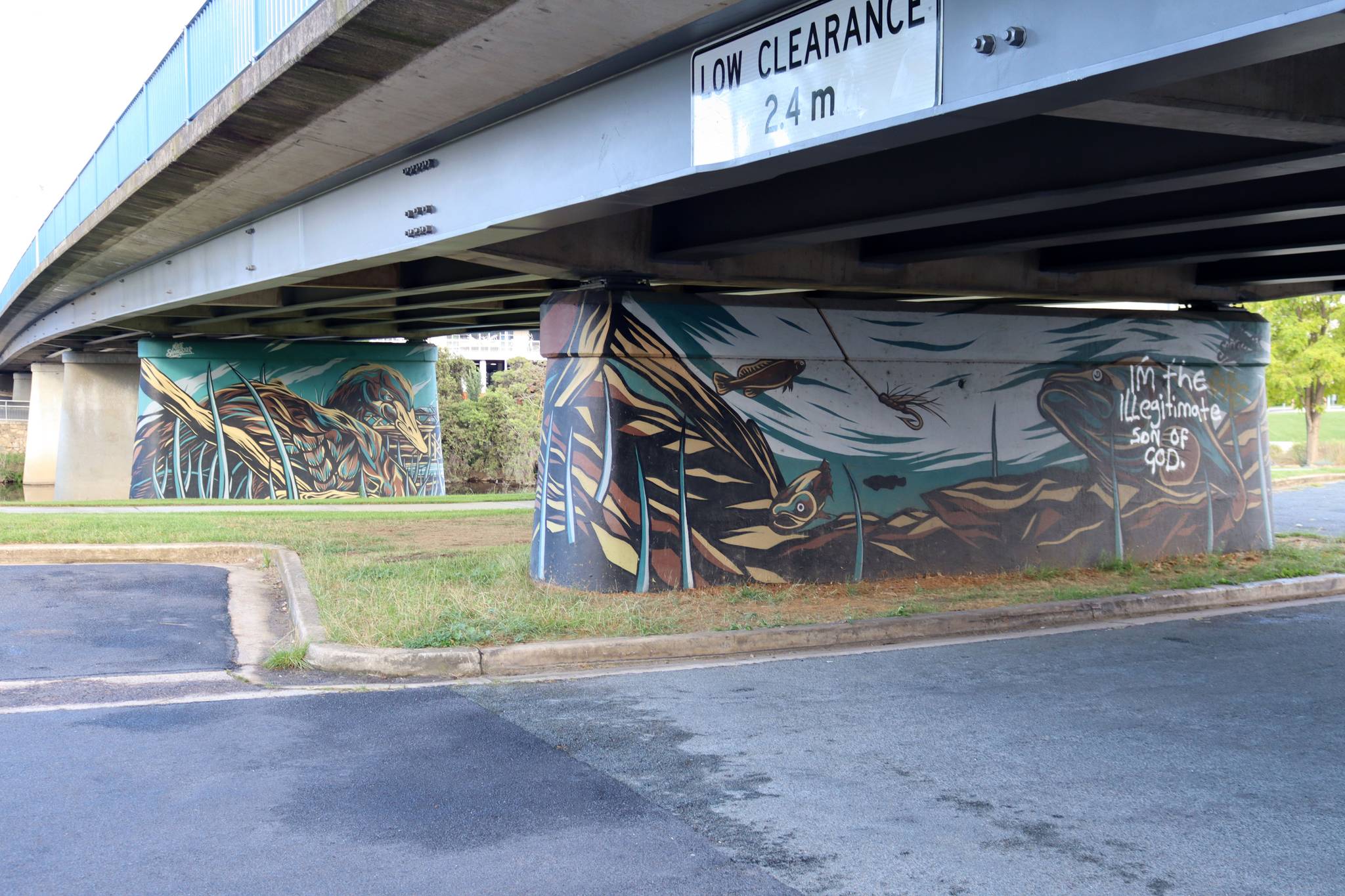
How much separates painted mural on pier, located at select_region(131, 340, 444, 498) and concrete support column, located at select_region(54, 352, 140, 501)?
1018 cm

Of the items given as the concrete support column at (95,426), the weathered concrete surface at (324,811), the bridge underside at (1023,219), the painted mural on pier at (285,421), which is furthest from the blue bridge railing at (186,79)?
the concrete support column at (95,426)

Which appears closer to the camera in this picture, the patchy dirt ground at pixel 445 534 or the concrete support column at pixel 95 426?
the patchy dirt ground at pixel 445 534

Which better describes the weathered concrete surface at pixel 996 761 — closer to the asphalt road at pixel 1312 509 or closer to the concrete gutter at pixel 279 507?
the asphalt road at pixel 1312 509

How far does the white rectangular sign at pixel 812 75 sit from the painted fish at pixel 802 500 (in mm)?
5068

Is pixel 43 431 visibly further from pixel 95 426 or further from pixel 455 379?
pixel 455 379

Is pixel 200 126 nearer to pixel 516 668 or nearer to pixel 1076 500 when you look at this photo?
pixel 516 668

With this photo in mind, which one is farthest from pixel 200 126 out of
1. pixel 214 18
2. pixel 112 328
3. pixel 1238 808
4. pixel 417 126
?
pixel 112 328

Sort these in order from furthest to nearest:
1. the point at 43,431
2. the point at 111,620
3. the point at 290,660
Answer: the point at 43,431 → the point at 111,620 → the point at 290,660

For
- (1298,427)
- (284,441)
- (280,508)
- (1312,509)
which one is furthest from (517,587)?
(1298,427)

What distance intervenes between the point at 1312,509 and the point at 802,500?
13675mm

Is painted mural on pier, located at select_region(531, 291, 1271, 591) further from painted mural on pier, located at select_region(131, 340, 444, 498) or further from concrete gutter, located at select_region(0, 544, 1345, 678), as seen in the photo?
painted mural on pier, located at select_region(131, 340, 444, 498)

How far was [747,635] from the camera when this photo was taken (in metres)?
8.77

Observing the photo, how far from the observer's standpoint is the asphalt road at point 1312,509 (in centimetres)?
1754

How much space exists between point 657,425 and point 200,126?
5506 millimetres
